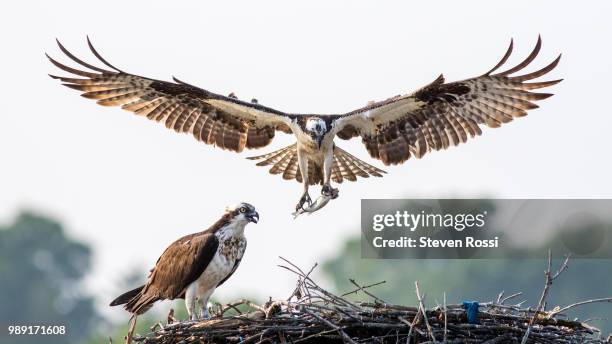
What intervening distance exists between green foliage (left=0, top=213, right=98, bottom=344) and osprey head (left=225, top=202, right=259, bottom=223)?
38316 mm

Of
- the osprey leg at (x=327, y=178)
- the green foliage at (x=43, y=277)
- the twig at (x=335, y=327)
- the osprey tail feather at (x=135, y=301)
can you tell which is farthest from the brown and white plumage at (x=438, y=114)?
the green foliage at (x=43, y=277)

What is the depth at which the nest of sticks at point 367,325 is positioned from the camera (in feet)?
30.2

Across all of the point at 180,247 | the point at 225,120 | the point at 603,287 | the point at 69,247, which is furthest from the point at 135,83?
the point at 69,247

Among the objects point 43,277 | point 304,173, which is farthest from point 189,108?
point 43,277

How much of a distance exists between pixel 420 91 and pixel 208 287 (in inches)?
104

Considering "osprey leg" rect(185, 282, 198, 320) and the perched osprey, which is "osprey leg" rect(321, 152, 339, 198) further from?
"osprey leg" rect(185, 282, 198, 320)

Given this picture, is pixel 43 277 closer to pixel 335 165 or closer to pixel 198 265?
pixel 335 165

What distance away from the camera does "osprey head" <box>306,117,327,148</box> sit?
12.1 meters

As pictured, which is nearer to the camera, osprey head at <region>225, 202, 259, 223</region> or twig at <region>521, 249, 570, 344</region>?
twig at <region>521, 249, 570, 344</region>

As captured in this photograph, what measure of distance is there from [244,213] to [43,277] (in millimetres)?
50259

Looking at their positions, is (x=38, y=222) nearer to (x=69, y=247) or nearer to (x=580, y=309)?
(x=69, y=247)

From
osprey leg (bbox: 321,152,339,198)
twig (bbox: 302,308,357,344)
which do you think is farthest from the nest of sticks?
osprey leg (bbox: 321,152,339,198)

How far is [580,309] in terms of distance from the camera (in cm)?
3897

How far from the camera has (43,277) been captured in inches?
2359
